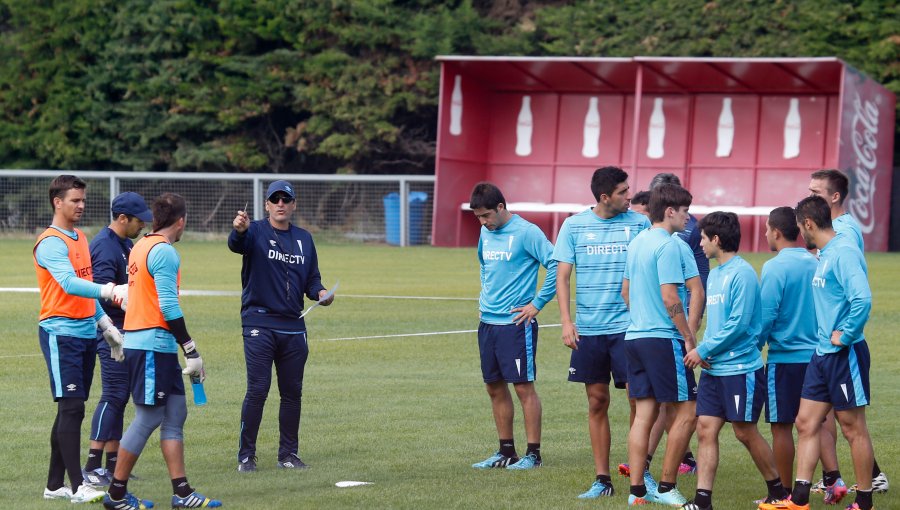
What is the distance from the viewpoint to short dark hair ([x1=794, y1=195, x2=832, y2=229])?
7.11 metres

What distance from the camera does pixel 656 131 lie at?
3288 centimetres

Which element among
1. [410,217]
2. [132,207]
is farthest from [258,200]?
[132,207]

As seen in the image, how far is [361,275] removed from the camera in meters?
24.1

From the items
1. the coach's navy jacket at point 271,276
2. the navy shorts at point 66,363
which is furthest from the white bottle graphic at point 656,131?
the navy shorts at point 66,363

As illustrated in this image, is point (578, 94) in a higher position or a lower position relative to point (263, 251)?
higher

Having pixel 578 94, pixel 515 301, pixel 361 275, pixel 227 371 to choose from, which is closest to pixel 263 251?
pixel 515 301

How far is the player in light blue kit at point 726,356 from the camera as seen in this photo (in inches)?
276

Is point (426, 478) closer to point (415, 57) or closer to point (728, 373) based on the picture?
point (728, 373)

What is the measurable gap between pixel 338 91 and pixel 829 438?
30822 millimetres

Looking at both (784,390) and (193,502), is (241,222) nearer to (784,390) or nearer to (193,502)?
(193,502)

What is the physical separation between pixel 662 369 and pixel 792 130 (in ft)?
83.9

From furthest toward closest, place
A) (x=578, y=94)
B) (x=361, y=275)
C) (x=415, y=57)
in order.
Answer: (x=415, y=57)
(x=578, y=94)
(x=361, y=275)

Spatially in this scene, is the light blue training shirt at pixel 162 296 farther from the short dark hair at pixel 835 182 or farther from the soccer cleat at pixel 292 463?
the short dark hair at pixel 835 182

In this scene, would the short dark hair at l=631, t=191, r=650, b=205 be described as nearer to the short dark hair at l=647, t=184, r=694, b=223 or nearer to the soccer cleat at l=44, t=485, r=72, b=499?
the short dark hair at l=647, t=184, r=694, b=223
